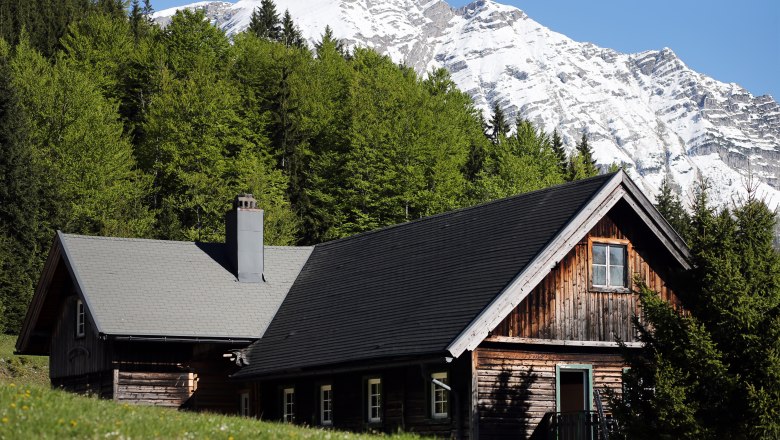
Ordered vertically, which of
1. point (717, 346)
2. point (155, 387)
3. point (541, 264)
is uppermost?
point (541, 264)

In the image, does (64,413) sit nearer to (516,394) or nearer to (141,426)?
(141,426)

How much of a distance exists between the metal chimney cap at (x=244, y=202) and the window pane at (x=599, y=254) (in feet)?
43.5

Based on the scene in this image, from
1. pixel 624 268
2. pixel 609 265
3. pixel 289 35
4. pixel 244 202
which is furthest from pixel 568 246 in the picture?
pixel 289 35

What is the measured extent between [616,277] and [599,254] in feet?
2.87

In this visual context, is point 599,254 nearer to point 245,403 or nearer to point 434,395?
point 434,395

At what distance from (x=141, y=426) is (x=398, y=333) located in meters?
10.9

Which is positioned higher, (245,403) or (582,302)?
(582,302)

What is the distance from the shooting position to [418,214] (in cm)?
7388

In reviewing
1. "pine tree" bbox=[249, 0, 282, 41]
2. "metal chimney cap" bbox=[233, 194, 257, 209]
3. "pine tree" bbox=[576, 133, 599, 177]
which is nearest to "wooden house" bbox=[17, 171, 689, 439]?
"metal chimney cap" bbox=[233, 194, 257, 209]

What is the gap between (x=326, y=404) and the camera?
3344 centimetres

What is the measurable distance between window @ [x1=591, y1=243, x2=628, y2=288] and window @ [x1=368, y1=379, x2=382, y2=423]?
6.24 m

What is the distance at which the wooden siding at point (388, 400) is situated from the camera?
28.5 metres

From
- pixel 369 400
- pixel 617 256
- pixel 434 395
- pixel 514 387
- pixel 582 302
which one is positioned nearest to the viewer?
pixel 514 387

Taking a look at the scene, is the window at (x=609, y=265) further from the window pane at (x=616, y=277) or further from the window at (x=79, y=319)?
the window at (x=79, y=319)
